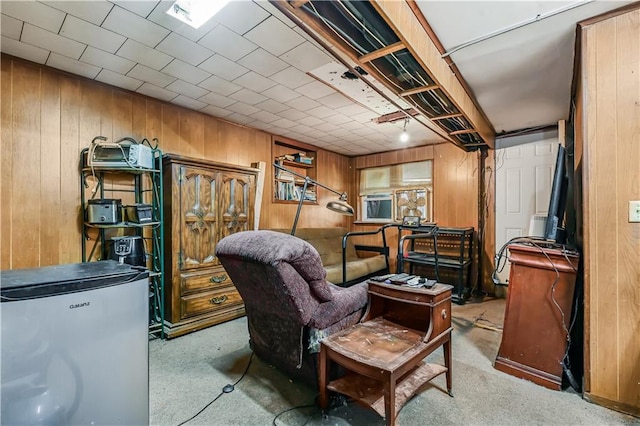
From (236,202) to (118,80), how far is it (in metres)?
1.54

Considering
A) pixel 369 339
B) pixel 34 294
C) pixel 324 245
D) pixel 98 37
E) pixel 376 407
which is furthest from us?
pixel 324 245

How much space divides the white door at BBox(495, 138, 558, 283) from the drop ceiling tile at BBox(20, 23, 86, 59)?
189 inches

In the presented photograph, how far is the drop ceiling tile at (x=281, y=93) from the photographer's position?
2.73 metres

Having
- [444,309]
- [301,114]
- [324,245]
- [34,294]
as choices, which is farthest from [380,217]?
[34,294]

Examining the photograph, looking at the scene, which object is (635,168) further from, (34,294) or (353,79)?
(34,294)

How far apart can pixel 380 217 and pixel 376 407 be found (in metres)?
3.98

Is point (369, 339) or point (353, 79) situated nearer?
point (369, 339)

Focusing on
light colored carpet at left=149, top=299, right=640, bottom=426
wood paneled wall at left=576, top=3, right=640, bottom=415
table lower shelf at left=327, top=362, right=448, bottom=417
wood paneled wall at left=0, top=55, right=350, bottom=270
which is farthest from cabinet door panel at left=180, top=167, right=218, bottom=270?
wood paneled wall at left=576, top=3, right=640, bottom=415

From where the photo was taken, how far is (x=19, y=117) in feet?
7.30

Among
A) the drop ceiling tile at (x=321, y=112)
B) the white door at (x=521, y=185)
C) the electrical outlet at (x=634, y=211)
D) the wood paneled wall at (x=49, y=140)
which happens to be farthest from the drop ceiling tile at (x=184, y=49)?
the white door at (x=521, y=185)

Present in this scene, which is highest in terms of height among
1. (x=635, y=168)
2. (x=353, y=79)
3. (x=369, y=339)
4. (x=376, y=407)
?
(x=353, y=79)

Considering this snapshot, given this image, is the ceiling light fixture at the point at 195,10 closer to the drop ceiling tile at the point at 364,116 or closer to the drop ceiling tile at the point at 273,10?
the drop ceiling tile at the point at 273,10

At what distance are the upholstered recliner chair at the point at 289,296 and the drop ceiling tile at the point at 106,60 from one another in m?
1.76

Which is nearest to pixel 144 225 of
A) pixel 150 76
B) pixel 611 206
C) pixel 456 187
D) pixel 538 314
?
pixel 150 76
